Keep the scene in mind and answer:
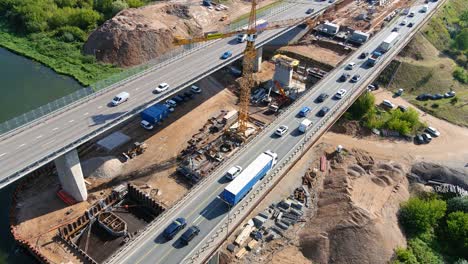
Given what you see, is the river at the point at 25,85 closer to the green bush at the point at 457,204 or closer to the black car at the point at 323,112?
the black car at the point at 323,112

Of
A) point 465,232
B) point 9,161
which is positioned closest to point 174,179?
point 9,161

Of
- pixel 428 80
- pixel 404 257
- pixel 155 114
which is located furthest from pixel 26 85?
pixel 428 80

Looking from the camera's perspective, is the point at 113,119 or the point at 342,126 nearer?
the point at 113,119

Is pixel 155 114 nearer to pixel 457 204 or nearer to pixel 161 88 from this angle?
pixel 161 88

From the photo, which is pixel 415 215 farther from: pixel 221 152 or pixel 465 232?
pixel 221 152

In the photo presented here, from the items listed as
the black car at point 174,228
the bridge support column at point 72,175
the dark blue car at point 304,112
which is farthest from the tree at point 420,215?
the bridge support column at point 72,175

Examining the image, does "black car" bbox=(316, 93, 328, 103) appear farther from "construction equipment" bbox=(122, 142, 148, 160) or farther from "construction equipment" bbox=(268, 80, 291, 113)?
"construction equipment" bbox=(122, 142, 148, 160)

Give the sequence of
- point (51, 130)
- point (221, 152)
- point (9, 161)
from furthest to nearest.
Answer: point (221, 152)
point (51, 130)
point (9, 161)
